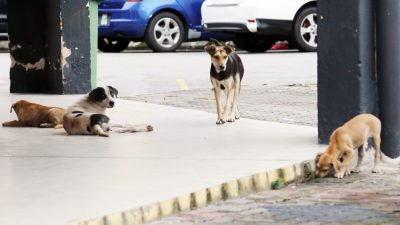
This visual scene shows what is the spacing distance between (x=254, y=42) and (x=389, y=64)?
50.0 feet

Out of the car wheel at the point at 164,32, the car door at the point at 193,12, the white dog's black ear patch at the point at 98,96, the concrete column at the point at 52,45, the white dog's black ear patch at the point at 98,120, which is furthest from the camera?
the car door at the point at 193,12

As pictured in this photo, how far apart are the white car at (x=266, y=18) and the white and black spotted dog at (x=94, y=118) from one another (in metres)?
12.0

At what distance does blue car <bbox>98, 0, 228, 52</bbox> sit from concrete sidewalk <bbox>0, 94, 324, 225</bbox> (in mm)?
11235

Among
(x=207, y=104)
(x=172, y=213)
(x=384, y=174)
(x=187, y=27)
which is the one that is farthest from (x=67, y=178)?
(x=187, y=27)

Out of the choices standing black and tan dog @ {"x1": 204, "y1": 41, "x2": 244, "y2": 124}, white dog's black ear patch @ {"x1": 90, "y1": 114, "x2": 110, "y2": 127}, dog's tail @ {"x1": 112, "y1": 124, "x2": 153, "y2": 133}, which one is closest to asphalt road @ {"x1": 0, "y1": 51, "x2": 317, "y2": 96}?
standing black and tan dog @ {"x1": 204, "y1": 41, "x2": 244, "y2": 124}

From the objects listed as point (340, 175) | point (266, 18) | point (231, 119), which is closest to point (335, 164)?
point (340, 175)

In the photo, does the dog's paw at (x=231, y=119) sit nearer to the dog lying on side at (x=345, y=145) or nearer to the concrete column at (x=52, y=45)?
the dog lying on side at (x=345, y=145)

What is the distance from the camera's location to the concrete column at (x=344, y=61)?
31.2ft

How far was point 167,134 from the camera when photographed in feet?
34.8

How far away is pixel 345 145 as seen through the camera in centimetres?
862

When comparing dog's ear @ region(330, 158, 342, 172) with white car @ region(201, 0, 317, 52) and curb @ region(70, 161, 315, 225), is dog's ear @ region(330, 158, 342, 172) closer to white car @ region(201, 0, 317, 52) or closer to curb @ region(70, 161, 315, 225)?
curb @ region(70, 161, 315, 225)

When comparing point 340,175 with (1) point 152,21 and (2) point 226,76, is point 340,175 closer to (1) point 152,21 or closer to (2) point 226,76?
(2) point 226,76

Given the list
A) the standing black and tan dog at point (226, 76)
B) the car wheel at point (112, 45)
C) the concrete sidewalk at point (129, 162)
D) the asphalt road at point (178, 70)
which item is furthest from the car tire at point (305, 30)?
the standing black and tan dog at point (226, 76)

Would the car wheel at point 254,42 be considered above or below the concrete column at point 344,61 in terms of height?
above
